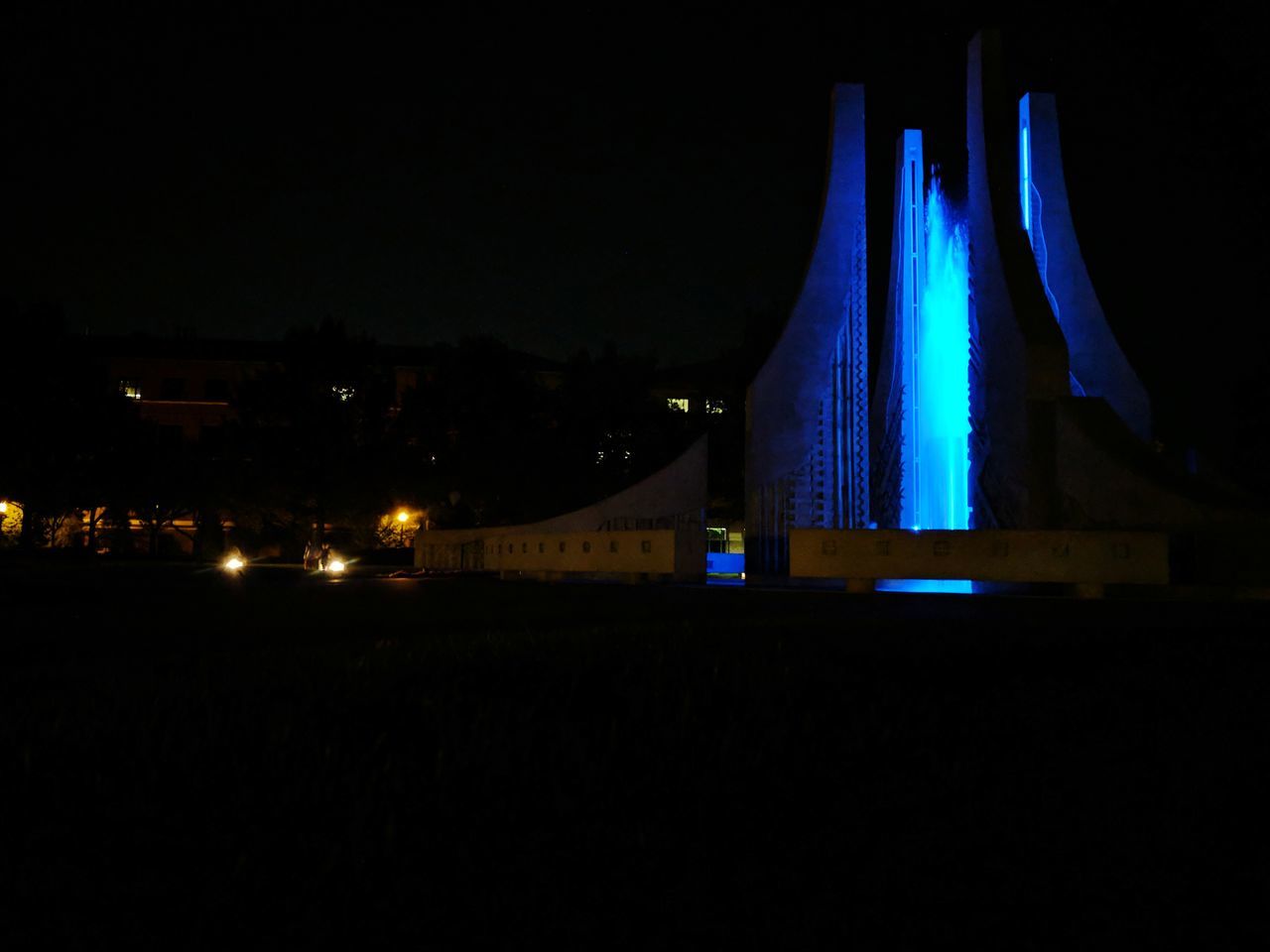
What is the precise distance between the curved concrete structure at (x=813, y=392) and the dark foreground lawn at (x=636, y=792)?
14852 millimetres

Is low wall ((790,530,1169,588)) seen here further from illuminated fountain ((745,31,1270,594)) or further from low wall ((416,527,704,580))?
low wall ((416,527,704,580))

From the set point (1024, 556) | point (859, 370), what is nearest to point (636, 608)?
point (1024, 556)

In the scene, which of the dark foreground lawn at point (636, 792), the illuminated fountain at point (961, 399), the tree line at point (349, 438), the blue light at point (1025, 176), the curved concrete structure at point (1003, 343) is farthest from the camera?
the tree line at point (349, 438)

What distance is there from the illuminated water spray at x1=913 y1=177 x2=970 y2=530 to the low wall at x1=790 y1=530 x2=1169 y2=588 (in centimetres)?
575

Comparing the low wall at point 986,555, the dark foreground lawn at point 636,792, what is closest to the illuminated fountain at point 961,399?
the low wall at point 986,555

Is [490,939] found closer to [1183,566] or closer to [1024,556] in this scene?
[1024,556]

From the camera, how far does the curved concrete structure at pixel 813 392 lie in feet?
79.2

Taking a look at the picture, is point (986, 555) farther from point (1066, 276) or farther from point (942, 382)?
point (1066, 276)

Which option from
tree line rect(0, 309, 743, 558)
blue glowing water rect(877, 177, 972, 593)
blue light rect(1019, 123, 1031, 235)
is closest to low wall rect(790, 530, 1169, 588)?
blue glowing water rect(877, 177, 972, 593)

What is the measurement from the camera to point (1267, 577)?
53.5ft

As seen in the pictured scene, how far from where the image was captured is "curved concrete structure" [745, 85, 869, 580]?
79.2ft

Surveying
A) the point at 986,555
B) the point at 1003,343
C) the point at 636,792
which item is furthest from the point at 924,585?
the point at 636,792

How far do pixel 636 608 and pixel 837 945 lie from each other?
10615mm

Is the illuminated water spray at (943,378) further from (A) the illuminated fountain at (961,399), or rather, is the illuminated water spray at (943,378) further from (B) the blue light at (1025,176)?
(B) the blue light at (1025,176)
